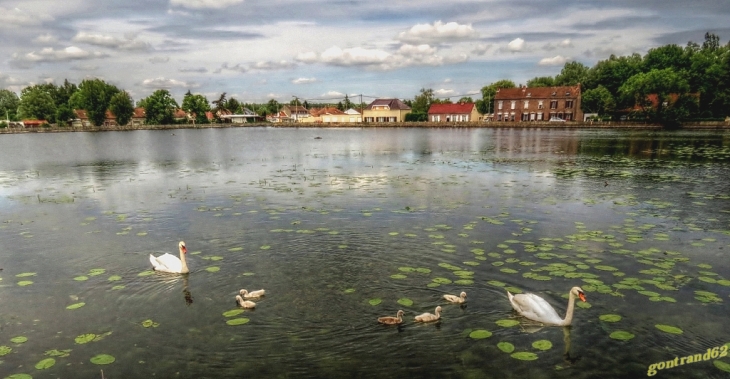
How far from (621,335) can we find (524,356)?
→ 6.75 ft

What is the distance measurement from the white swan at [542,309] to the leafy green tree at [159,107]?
15096 centimetres

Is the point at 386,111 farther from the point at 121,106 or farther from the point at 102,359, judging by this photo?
the point at 102,359

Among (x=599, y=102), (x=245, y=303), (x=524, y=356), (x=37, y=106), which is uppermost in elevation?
(x=37, y=106)

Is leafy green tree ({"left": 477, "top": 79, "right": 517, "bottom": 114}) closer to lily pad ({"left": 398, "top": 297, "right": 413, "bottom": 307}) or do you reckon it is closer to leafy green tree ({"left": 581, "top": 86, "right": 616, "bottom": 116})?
leafy green tree ({"left": 581, "top": 86, "right": 616, "bottom": 116})

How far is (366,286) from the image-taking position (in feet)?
31.6

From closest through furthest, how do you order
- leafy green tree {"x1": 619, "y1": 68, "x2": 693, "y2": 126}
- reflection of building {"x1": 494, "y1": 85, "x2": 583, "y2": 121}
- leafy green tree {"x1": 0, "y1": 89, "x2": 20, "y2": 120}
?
leafy green tree {"x1": 619, "y1": 68, "x2": 693, "y2": 126} → reflection of building {"x1": 494, "y1": 85, "x2": 583, "y2": 121} → leafy green tree {"x1": 0, "y1": 89, "x2": 20, "y2": 120}

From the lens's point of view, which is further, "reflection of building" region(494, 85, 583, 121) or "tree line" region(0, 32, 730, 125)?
"reflection of building" region(494, 85, 583, 121)

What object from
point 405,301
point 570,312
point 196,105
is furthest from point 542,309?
point 196,105

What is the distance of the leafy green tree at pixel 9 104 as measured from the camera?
16173 centimetres

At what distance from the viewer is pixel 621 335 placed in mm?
7523

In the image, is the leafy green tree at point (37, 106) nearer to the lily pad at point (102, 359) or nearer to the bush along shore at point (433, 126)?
the bush along shore at point (433, 126)

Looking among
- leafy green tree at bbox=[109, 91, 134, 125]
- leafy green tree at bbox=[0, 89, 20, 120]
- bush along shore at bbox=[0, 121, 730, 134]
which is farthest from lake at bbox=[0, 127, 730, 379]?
leafy green tree at bbox=[0, 89, 20, 120]

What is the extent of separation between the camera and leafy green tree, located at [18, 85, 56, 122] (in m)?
134

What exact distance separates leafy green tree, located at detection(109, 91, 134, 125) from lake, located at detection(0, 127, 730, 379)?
123 m
